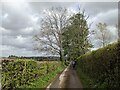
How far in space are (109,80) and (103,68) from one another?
2.28 meters

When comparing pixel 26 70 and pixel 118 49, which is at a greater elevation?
pixel 118 49

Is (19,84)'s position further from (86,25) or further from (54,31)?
(54,31)

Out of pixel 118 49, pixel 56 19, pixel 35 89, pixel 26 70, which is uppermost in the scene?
pixel 56 19

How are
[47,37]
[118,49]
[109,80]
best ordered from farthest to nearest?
1. [47,37]
2. [109,80]
3. [118,49]

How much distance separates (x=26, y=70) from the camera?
17.0m

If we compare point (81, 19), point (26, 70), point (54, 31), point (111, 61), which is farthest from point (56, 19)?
point (111, 61)

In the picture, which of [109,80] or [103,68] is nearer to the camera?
[109,80]

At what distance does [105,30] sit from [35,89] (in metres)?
45.0

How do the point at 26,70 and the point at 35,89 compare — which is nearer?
the point at 35,89

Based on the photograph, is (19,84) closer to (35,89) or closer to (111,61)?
(35,89)

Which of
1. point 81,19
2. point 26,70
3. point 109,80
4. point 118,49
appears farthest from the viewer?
point 81,19

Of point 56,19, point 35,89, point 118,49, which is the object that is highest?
point 56,19

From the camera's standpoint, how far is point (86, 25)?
46.1m

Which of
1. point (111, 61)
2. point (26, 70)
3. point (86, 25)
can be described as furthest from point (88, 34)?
point (111, 61)
